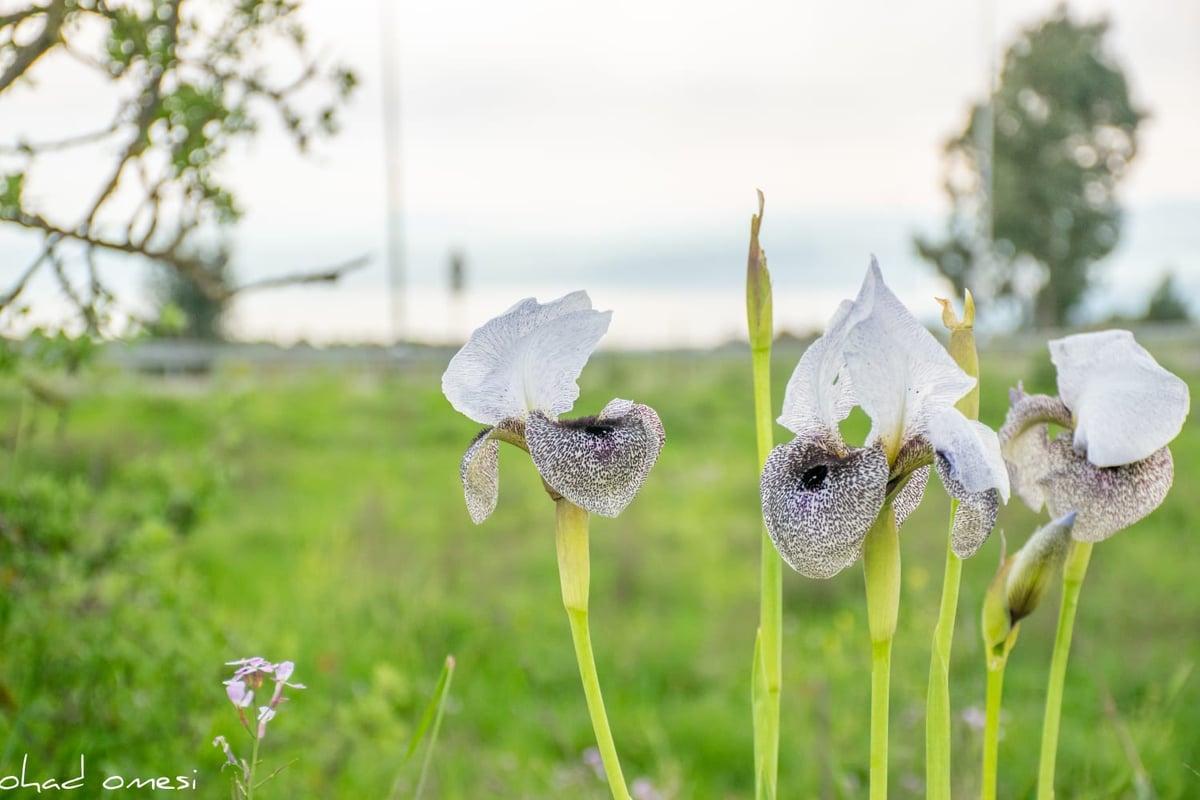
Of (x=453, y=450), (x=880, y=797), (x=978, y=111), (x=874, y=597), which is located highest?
(x=978, y=111)

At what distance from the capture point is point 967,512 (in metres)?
0.94

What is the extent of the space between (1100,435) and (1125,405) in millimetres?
46

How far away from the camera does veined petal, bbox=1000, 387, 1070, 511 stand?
3.75 ft

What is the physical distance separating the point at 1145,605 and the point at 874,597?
4529 millimetres

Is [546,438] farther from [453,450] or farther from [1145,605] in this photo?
[453,450]

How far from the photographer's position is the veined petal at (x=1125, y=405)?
103cm

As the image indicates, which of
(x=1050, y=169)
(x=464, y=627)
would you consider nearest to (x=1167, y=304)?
(x=1050, y=169)

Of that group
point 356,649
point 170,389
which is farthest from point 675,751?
point 170,389

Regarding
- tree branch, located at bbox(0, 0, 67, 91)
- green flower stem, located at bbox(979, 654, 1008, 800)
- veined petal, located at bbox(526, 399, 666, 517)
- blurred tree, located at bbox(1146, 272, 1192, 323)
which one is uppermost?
tree branch, located at bbox(0, 0, 67, 91)

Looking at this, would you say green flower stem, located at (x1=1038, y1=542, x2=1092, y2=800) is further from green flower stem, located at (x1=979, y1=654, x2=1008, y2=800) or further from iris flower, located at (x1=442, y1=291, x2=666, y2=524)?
iris flower, located at (x1=442, y1=291, x2=666, y2=524)

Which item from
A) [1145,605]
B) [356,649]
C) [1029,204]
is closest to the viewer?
[356,649]

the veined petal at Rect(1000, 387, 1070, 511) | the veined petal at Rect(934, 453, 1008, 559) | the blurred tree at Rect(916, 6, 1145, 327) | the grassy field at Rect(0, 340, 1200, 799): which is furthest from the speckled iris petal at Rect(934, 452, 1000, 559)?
the blurred tree at Rect(916, 6, 1145, 327)

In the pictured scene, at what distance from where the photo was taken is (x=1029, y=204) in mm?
26125

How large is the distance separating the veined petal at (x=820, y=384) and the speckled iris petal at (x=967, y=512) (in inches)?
4.6
